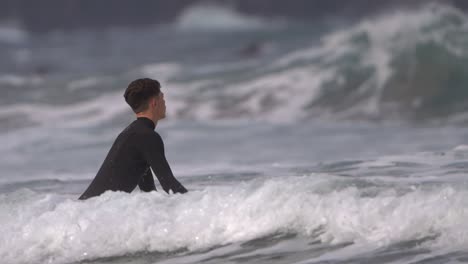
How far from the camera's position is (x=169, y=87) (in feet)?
78.7

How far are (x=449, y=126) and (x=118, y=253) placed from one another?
11599 millimetres

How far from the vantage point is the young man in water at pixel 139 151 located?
590cm

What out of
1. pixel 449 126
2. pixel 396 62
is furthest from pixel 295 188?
pixel 396 62

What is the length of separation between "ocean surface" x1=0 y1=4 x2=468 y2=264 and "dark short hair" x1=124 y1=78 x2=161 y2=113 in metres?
0.49

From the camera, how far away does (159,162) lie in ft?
19.3

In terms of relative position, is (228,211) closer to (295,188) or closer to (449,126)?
(295,188)

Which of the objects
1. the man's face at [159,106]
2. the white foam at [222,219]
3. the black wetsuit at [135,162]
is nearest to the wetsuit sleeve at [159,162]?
the black wetsuit at [135,162]

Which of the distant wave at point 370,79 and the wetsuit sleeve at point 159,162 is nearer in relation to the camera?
the wetsuit sleeve at point 159,162

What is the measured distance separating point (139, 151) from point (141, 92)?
0.31 meters

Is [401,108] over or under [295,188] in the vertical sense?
over

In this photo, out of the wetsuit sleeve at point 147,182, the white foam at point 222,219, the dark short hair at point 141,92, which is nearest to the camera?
the white foam at point 222,219

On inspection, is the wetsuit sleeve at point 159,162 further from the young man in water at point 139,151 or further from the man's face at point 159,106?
the man's face at point 159,106

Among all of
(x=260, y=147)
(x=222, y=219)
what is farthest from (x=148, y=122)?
(x=260, y=147)

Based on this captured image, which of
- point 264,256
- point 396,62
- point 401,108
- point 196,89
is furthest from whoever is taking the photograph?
point 196,89
